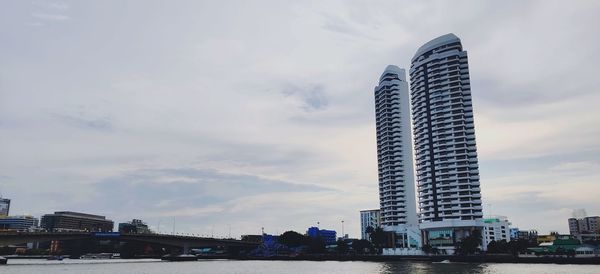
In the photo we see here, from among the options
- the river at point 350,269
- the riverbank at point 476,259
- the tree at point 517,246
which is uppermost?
the tree at point 517,246

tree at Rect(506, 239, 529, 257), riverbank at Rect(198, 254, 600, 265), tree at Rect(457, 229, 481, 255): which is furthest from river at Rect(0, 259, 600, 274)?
tree at Rect(457, 229, 481, 255)

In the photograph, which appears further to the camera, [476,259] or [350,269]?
[476,259]

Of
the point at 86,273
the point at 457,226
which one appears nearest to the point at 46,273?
the point at 86,273

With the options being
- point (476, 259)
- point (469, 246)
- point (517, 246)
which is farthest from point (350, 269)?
point (517, 246)

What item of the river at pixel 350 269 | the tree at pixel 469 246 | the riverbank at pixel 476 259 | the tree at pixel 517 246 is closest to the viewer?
the river at pixel 350 269

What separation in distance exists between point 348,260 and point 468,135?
69218mm

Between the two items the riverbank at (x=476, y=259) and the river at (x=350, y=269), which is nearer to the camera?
the river at (x=350, y=269)

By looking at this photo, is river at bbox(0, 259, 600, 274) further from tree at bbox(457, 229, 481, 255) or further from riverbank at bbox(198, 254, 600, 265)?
tree at bbox(457, 229, 481, 255)

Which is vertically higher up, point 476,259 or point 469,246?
point 469,246

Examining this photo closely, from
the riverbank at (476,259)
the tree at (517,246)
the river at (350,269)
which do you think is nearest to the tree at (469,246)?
the riverbank at (476,259)

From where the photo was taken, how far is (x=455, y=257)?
162 metres

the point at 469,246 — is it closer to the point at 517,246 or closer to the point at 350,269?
the point at 517,246

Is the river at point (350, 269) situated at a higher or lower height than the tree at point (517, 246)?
lower

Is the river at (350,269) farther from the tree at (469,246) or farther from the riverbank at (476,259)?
the tree at (469,246)
